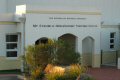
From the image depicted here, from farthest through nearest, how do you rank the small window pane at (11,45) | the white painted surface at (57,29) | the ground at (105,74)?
1. the small window pane at (11,45)
2. the white painted surface at (57,29)
3. the ground at (105,74)

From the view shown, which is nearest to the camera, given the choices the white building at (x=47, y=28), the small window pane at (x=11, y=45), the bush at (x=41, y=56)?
the bush at (x=41, y=56)

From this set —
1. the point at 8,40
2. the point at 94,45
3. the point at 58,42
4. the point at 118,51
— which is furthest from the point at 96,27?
the point at 58,42

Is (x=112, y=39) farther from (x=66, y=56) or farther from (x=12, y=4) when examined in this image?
(x=66, y=56)

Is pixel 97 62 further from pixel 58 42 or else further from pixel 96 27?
pixel 58 42

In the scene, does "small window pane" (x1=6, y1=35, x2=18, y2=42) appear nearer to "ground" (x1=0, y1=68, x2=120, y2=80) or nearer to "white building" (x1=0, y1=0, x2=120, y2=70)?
"white building" (x1=0, y1=0, x2=120, y2=70)

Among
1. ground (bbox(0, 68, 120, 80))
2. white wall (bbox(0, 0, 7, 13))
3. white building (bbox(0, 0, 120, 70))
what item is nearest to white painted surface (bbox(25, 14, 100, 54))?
white building (bbox(0, 0, 120, 70))

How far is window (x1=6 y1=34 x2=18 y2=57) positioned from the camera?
30317 mm

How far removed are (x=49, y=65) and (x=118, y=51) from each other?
47.7 ft

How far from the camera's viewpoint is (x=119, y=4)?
129 feet

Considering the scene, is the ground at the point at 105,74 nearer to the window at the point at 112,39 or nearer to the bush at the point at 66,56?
the bush at the point at 66,56

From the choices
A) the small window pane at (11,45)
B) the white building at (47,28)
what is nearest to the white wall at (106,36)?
the white building at (47,28)

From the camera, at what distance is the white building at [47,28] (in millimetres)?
28672

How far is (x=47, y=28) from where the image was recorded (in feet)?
95.5

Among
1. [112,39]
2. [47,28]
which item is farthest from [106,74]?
[112,39]
